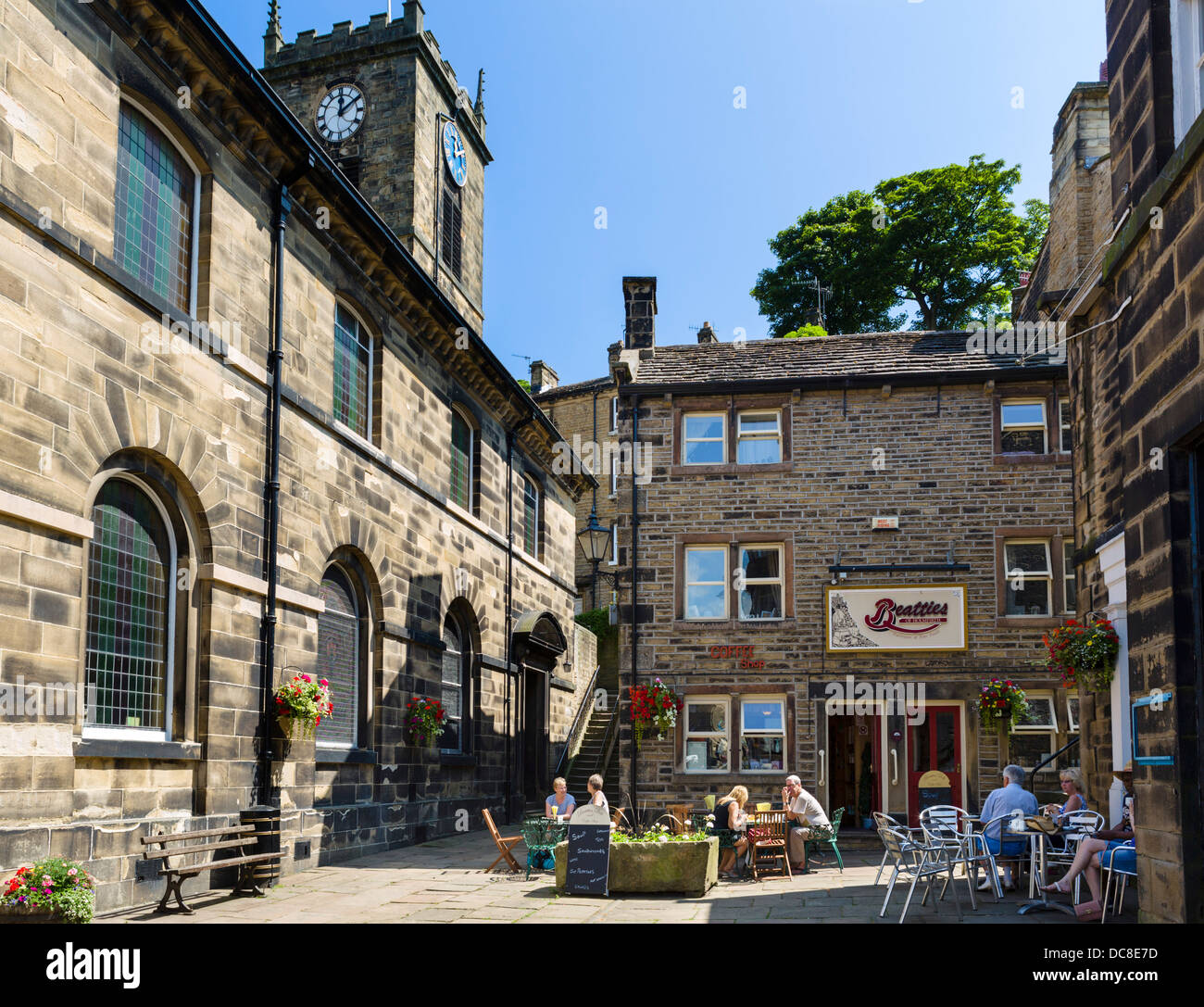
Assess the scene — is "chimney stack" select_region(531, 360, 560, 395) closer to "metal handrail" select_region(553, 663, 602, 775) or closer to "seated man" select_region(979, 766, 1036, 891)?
"metal handrail" select_region(553, 663, 602, 775)

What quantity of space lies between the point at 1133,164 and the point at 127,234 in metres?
8.87

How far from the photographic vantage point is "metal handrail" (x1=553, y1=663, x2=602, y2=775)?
2660 centimetres

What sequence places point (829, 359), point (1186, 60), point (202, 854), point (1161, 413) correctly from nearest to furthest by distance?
1. point (1161, 413)
2. point (1186, 60)
3. point (202, 854)
4. point (829, 359)

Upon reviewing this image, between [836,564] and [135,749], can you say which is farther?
[836,564]

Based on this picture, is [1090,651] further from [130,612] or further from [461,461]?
[461,461]

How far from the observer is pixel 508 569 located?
2381 cm

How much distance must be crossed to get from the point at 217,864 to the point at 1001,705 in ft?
41.4

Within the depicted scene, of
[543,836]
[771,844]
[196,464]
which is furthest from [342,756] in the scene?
[771,844]

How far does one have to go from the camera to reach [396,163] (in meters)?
26.4

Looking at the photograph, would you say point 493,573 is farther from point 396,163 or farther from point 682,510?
point 396,163

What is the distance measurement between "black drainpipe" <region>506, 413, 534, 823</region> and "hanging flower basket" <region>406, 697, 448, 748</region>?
192 inches

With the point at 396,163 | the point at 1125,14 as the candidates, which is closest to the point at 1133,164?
the point at 1125,14

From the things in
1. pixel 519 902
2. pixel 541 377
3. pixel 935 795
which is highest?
pixel 541 377

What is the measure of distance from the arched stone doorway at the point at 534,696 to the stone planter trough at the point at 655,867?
1161cm
